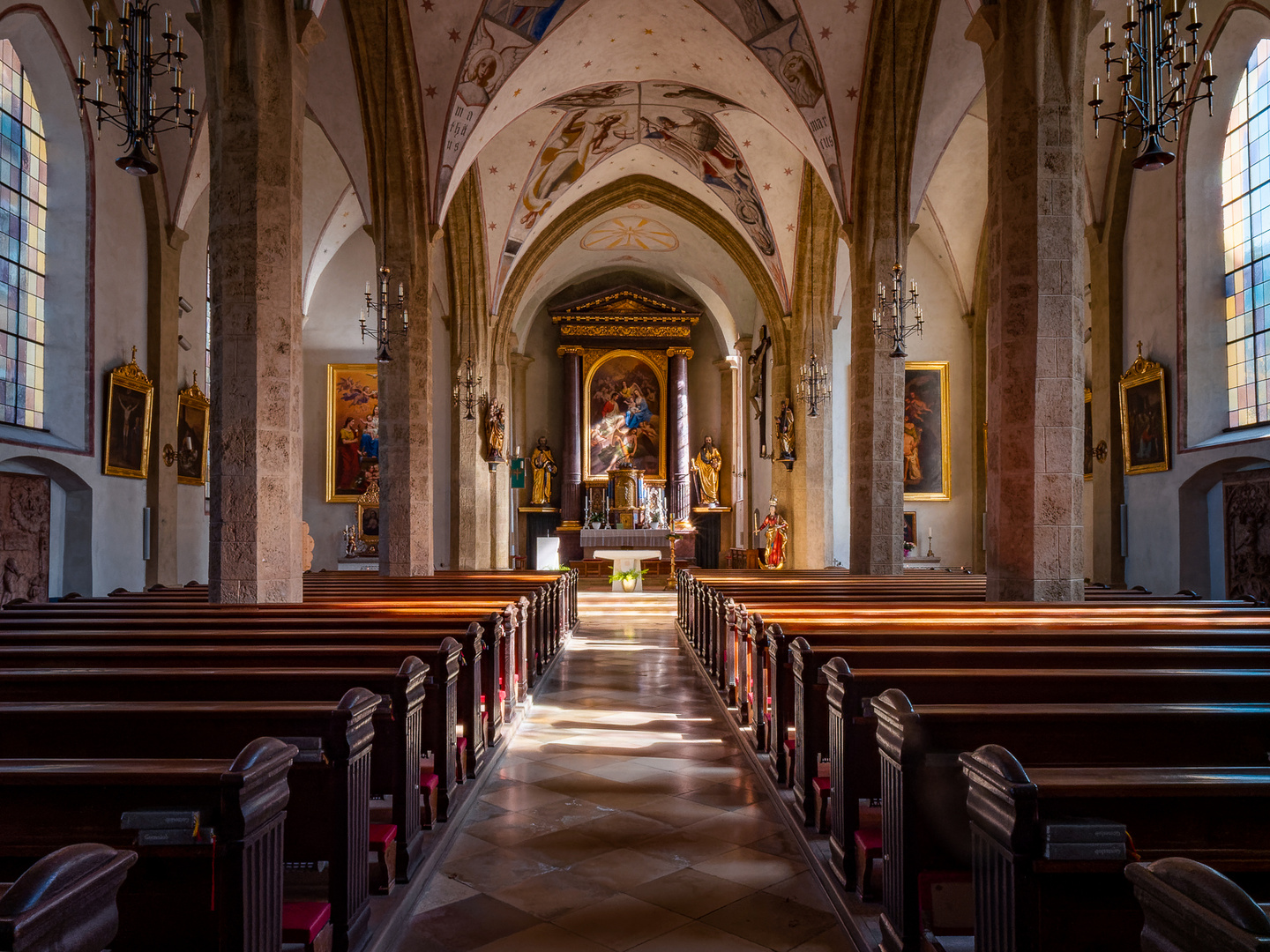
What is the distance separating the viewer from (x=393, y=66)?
38.7 ft

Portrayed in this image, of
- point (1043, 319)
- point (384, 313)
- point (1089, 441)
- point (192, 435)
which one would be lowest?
point (1089, 441)

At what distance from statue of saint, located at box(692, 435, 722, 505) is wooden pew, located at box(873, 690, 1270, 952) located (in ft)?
→ 75.5

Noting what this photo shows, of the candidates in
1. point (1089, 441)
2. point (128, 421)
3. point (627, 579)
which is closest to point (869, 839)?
point (128, 421)

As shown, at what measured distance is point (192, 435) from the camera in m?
13.6

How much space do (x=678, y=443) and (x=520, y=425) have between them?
447 cm

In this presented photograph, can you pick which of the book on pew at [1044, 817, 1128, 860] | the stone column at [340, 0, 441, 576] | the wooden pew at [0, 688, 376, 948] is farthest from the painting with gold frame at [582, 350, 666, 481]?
the book on pew at [1044, 817, 1128, 860]

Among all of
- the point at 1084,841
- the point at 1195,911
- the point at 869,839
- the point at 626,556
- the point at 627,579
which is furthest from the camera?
the point at 626,556

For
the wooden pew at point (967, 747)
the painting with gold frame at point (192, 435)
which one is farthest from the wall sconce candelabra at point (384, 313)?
the wooden pew at point (967, 747)

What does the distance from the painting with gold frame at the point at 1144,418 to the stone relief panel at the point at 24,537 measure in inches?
527

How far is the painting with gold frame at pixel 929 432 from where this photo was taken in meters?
19.4

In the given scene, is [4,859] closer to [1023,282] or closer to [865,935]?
[865,935]

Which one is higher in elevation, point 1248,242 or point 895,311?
point 1248,242

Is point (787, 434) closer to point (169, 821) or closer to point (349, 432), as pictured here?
point (349, 432)

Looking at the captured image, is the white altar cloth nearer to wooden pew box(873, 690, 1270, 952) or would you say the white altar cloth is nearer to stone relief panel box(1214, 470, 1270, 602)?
stone relief panel box(1214, 470, 1270, 602)
